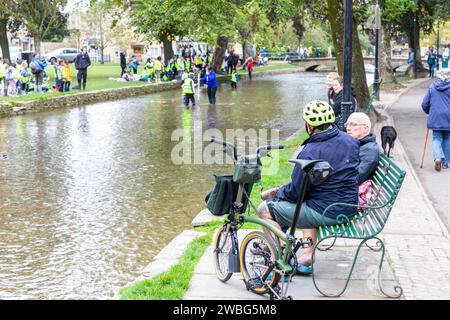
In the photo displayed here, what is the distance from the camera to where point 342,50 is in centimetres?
1894

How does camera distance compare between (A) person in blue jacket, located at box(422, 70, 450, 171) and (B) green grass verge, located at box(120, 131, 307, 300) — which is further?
(A) person in blue jacket, located at box(422, 70, 450, 171)

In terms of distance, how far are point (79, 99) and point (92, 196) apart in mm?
16842

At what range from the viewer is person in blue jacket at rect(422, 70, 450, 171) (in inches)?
471

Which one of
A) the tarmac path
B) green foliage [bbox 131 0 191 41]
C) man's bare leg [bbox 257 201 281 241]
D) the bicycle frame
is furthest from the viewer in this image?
green foliage [bbox 131 0 191 41]

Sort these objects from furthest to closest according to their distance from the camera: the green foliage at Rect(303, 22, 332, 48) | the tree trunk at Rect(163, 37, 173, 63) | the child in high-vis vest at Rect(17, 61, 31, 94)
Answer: the green foliage at Rect(303, 22, 332, 48) → the tree trunk at Rect(163, 37, 173, 63) → the child in high-vis vest at Rect(17, 61, 31, 94)

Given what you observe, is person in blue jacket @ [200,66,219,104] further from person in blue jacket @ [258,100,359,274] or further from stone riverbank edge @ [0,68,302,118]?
person in blue jacket @ [258,100,359,274]

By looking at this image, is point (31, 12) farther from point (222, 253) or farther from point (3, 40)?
point (222, 253)

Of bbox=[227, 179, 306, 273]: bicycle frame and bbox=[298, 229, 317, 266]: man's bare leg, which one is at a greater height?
bbox=[227, 179, 306, 273]: bicycle frame

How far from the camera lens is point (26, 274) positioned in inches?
299

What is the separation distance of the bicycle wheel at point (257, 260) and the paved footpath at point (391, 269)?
0.12m

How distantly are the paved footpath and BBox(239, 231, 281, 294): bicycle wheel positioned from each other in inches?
4.6

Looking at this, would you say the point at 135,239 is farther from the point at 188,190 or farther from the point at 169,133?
the point at 169,133

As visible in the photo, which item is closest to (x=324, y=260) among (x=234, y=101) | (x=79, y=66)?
(x=234, y=101)

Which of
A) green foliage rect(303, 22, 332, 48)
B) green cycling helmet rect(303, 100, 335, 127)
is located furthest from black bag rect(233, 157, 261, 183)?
green foliage rect(303, 22, 332, 48)
